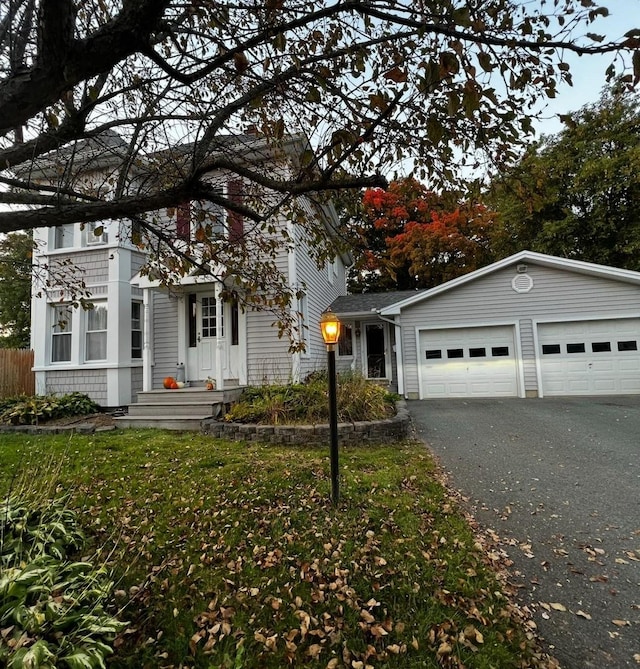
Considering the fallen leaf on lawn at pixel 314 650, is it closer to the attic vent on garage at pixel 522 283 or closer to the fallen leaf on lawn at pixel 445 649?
the fallen leaf on lawn at pixel 445 649

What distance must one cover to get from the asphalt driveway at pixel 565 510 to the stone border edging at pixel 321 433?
25.6 inches

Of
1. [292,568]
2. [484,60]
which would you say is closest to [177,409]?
[292,568]

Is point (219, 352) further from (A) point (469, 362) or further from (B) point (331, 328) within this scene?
(A) point (469, 362)

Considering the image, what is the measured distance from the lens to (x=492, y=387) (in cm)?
1117

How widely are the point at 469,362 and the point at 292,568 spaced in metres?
9.90

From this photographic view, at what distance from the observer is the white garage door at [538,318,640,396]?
10.4m

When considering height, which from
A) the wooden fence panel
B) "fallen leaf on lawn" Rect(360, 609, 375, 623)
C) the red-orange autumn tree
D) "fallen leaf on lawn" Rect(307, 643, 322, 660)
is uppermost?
the red-orange autumn tree

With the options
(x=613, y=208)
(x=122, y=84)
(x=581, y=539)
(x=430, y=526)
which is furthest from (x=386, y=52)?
(x=613, y=208)

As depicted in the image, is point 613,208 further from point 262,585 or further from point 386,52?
point 262,585

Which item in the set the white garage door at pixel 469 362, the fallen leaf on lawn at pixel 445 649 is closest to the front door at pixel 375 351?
the white garage door at pixel 469 362

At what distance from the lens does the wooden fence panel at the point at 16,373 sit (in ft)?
32.2

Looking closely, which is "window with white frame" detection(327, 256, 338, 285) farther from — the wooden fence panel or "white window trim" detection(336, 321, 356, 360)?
the wooden fence panel

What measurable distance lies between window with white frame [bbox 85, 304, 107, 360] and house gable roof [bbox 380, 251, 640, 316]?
25.8 feet

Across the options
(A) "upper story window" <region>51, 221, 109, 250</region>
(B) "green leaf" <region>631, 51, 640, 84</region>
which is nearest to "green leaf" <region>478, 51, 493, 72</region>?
(B) "green leaf" <region>631, 51, 640, 84</region>
